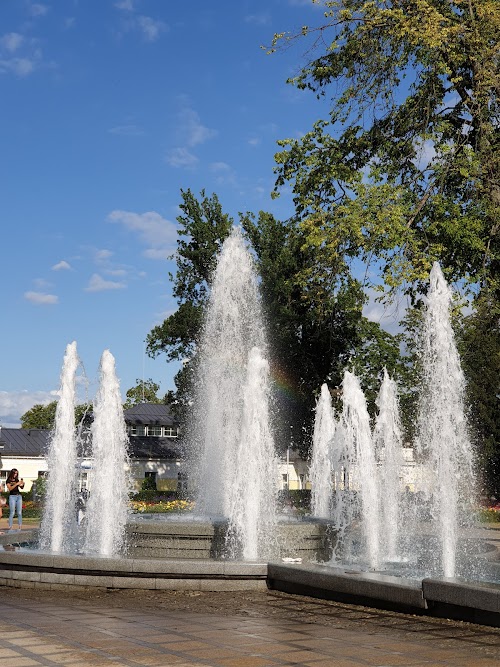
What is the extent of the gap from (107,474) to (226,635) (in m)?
6.27

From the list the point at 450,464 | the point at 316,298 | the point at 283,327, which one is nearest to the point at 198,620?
the point at 450,464

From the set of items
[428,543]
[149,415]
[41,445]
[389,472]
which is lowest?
[428,543]

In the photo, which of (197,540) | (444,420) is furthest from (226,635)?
(444,420)

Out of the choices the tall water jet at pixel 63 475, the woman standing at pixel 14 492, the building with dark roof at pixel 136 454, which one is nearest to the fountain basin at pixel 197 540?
the tall water jet at pixel 63 475

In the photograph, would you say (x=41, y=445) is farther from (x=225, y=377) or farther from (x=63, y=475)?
(x=63, y=475)

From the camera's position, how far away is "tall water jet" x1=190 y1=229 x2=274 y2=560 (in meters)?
16.9

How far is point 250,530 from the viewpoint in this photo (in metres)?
10.9

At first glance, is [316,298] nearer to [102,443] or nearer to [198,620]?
[102,443]

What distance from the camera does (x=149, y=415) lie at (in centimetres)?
6962

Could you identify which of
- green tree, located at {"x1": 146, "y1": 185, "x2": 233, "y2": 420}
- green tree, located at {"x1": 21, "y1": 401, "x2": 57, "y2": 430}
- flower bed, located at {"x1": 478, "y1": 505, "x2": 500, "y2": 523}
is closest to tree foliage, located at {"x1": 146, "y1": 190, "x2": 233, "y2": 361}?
green tree, located at {"x1": 146, "y1": 185, "x2": 233, "y2": 420}

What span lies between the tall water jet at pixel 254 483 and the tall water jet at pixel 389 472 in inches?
120

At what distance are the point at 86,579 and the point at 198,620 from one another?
2.67m

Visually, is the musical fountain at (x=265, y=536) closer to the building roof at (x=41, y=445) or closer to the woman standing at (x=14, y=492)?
the woman standing at (x=14, y=492)

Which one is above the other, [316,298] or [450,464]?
[316,298]
